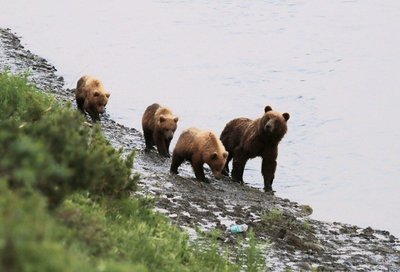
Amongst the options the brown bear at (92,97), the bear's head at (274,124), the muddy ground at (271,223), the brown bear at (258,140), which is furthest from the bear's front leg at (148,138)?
the bear's head at (274,124)

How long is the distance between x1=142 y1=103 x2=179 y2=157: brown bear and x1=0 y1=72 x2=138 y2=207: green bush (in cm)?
541

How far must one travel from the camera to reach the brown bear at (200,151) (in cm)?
1271

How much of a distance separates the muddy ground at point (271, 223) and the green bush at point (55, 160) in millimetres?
1832

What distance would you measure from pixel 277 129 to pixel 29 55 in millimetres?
11969

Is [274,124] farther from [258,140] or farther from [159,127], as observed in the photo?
[159,127]

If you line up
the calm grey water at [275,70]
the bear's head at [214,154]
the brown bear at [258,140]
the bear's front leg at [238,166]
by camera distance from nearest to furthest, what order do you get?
the bear's head at [214,154] < the brown bear at [258,140] < the bear's front leg at [238,166] < the calm grey water at [275,70]

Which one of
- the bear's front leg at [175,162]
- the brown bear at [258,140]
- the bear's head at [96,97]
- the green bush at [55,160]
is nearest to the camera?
the green bush at [55,160]

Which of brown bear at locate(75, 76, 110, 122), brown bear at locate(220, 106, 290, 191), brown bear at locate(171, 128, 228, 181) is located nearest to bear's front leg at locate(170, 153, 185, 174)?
brown bear at locate(171, 128, 228, 181)

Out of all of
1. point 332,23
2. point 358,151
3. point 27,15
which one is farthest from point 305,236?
point 27,15

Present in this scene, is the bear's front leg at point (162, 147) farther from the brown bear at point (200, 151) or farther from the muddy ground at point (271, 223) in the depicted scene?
the brown bear at point (200, 151)

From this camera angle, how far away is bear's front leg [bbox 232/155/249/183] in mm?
14086

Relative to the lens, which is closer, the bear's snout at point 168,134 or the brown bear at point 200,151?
the brown bear at point 200,151

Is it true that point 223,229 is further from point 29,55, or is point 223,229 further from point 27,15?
point 27,15

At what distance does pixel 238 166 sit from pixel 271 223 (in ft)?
10.9
